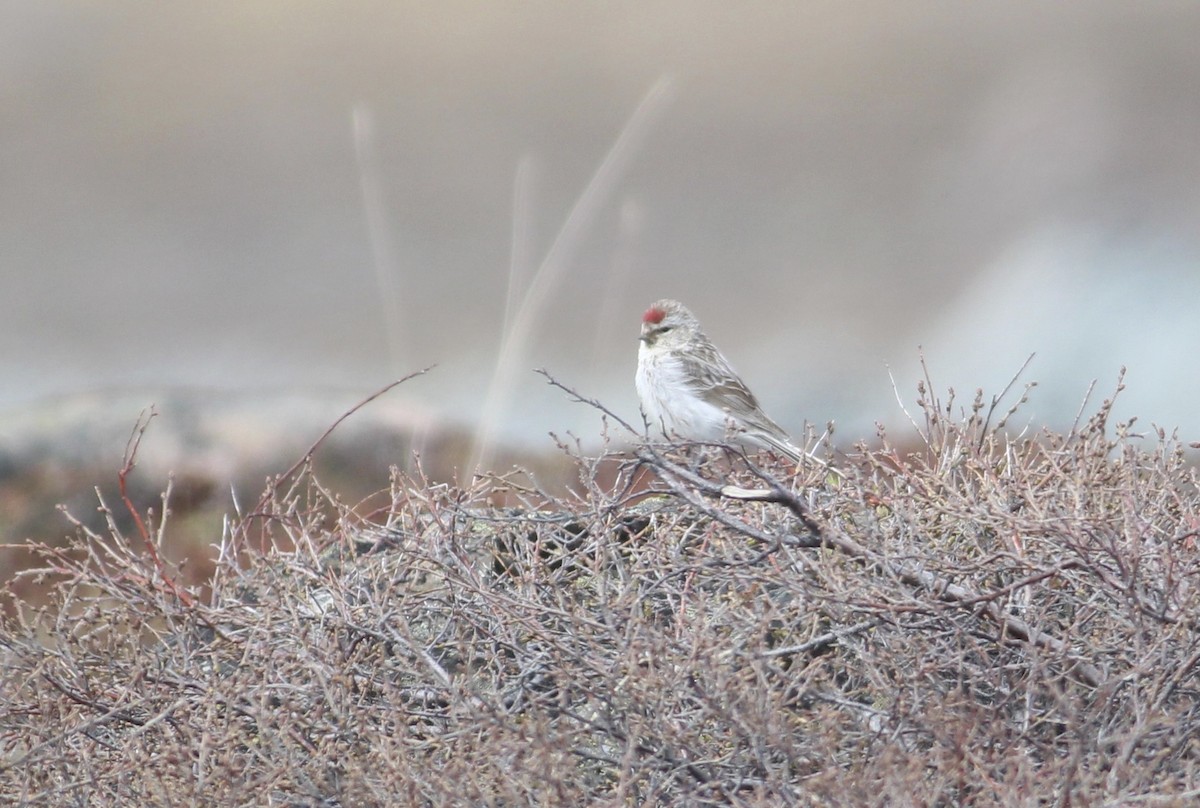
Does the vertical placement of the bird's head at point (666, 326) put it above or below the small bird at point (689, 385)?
above

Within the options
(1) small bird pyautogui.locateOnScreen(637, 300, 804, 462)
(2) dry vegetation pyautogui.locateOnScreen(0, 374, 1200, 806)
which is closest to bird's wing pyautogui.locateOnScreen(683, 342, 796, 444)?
(1) small bird pyautogui.locateOnScreen(637, 300, 804, 462)

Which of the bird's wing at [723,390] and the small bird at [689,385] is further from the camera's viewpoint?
the bird's wing at [723,390]

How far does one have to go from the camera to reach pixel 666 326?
572 centimetres

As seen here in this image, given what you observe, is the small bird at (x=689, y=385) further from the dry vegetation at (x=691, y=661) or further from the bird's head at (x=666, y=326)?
the dry vegetation at (x=691, y=661)

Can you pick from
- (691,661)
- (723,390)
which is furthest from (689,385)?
(691,661)

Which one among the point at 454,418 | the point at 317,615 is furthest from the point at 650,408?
the point at 317,615

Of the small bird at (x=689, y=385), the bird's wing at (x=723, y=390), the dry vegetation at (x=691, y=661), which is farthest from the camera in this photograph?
the bird's wing at (x=723, y=390)

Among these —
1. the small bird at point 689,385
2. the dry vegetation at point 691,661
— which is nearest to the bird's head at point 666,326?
the small bird at point 689,385

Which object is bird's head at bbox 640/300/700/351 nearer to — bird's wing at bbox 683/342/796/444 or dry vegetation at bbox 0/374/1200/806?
bird's wing at bbox 683/342/796/444

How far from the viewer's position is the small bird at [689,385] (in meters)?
5.39

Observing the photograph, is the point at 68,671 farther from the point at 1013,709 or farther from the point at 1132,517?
the point at 1132,517

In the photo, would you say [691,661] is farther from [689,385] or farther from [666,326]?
[666,326]

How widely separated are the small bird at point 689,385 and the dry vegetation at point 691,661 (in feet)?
6.96

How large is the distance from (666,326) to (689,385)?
0.34 meters
